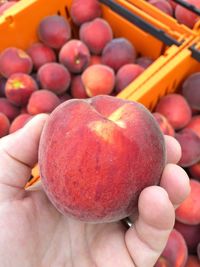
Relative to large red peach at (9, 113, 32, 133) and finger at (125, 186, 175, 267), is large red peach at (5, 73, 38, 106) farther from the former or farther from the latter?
finger at (125, 186, 175, 267)

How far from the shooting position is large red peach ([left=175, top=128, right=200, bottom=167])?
1.10 metres

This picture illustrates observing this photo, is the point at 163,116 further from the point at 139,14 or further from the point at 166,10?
the point at 166,10

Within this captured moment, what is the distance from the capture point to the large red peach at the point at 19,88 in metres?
1.27

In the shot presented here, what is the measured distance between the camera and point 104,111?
63cm

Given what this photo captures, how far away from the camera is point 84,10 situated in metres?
1.42

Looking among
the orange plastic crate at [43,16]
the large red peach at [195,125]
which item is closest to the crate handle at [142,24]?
the orange plastic crate at [43,16]

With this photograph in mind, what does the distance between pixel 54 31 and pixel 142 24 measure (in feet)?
1.11

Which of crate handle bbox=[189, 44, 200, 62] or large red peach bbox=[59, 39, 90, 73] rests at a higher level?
large red peach bbox=[59, 39, 90, 73]

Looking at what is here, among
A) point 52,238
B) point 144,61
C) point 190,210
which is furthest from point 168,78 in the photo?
point 52,238

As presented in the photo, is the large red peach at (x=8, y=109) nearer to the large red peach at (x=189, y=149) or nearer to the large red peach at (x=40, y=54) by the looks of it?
the large red peach at (x=40, y=54)

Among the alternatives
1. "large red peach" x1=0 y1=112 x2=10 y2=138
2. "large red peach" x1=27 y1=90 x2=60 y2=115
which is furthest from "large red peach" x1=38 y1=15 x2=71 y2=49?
"large red peach" x1=0 y1=112 x2=10 y2=138

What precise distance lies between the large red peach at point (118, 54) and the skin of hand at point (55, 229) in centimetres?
61

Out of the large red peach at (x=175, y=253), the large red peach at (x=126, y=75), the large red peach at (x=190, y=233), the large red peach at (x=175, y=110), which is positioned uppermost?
the large red peach at (x=126, y=75)

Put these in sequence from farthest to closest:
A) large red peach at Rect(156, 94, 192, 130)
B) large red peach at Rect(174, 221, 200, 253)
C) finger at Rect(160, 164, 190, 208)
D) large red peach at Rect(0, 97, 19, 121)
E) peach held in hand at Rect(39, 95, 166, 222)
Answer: large red peach at Rect(0, 97, 19, 121) → large red peach at Rect(156, 94, 192, 130) → large red peach at Rect(174, 221, 200, 253) → finger at Rect(160, 164, 190, 208) → peach held in hand at Rect(39, 95, 166, 222)
